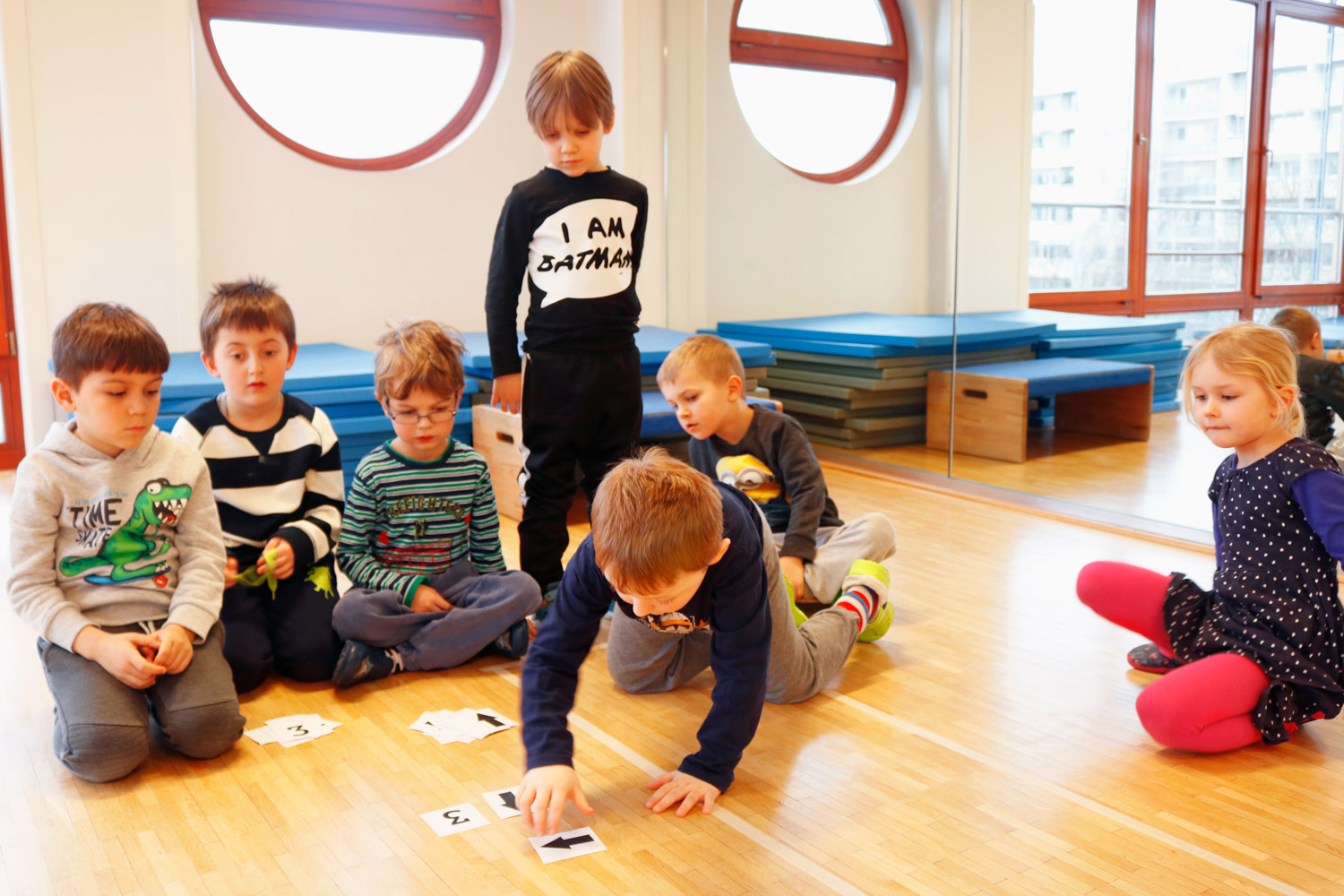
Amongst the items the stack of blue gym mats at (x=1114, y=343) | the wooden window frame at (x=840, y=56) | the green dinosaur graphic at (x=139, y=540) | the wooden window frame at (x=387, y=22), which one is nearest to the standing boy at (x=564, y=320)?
the green dinosaur graphic at (x=139, y=540)

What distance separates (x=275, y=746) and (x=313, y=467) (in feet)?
1.93

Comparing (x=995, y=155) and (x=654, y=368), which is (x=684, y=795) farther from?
(x=995, y=155)

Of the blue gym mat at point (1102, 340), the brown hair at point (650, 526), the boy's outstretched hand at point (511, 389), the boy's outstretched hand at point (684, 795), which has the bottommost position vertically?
the boy's outstretched hand at point (684, 795)

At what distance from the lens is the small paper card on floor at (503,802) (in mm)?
1681

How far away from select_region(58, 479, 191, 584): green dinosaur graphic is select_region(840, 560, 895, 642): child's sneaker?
1306 millimetres

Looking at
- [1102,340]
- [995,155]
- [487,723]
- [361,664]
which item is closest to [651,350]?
[995,155]

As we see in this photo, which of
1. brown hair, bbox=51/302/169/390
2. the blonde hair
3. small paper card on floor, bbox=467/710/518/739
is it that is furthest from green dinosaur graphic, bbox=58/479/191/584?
the blonde hair

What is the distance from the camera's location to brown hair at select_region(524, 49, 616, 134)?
2.41m

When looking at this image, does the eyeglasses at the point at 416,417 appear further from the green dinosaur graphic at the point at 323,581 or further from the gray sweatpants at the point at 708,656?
the gray sweatpants at the point at 708,656

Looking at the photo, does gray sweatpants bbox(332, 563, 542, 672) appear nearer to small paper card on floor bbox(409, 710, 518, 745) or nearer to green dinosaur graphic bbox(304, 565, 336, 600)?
green dinosaur graphic bbox(304, 565, 336, 600)

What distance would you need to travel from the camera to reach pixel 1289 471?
1846 mm

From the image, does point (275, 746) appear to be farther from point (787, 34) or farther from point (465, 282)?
point (787, 34)

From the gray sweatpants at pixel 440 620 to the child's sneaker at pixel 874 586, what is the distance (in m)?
0.67

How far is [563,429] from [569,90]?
2.47ft
